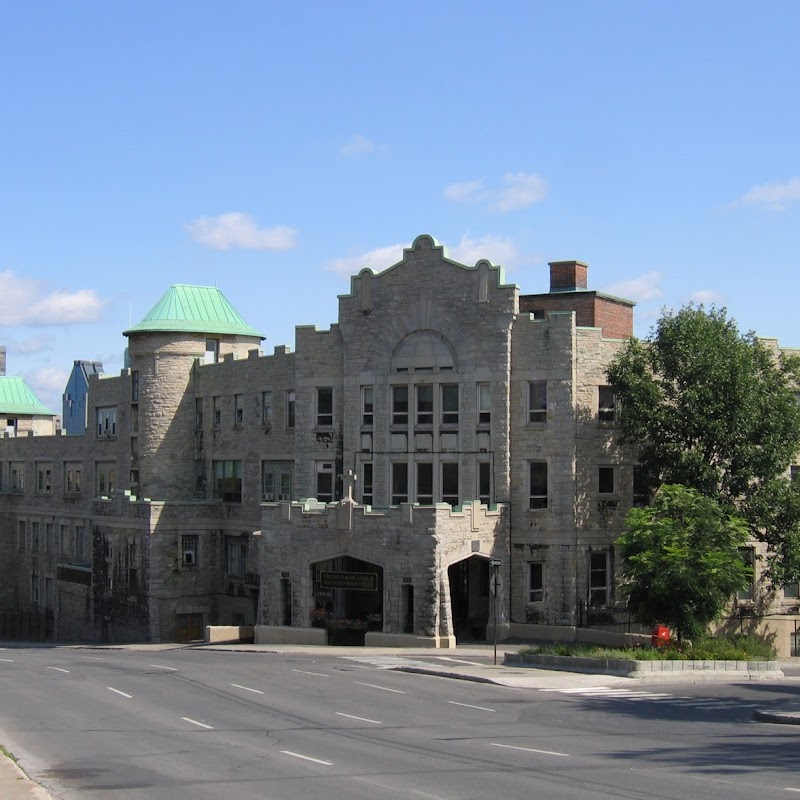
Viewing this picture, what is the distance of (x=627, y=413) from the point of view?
43.4 m

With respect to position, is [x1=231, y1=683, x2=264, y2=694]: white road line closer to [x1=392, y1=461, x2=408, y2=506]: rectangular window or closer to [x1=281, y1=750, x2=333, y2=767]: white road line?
[x1=281, y1=750, x2=333, y2=767]: white road line

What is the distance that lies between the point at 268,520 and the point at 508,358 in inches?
423

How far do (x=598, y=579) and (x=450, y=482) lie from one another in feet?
21.4

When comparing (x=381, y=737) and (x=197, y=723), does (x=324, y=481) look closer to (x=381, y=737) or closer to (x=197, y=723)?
(x=197, y=723)

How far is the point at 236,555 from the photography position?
5750 centimetres

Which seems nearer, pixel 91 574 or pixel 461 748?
pixel 461 748

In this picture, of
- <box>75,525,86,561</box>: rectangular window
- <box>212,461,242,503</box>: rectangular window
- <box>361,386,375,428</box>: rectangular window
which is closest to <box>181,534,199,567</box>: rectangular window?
<box>212,461,242,503</box>: rectangular window

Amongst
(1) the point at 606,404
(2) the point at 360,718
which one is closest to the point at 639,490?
(1) the point at 606,404

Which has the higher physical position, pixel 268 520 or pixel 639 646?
pixel 268 520

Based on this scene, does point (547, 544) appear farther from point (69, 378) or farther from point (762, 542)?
point (69, 378)

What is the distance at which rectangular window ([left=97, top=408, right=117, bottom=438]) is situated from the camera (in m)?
64.4

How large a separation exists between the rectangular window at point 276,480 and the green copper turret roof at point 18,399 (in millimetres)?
36917

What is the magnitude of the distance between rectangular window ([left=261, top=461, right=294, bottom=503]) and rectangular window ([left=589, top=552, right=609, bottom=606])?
1463cm

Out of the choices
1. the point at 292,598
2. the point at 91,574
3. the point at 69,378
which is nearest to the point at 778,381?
the point at 292,598
